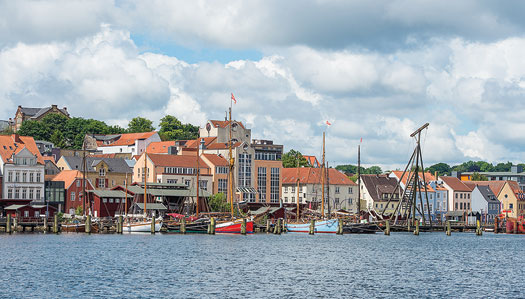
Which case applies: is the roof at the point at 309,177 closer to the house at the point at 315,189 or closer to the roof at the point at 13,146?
the house at the point at 315,189

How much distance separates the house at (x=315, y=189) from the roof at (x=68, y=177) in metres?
50.2

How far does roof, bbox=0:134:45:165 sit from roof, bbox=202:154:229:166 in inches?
1383

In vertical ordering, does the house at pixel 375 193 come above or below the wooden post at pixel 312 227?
above

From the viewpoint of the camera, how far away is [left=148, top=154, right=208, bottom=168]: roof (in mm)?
163250

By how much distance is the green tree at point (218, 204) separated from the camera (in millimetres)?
156663

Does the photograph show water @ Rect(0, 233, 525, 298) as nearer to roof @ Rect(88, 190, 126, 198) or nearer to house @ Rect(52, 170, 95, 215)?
roof @ Rect(88, 190, 126, 198)

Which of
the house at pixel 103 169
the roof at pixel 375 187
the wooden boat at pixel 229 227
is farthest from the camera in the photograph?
the roof at pixel 375 187

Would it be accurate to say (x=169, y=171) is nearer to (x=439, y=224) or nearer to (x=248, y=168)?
(x=248, y=168)

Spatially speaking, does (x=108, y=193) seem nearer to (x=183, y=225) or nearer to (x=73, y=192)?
(x=73, y=192)

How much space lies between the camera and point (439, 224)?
163375mm

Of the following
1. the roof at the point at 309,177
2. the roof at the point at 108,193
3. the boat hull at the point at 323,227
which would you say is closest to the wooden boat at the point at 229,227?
the boat hull at the point at 323,227

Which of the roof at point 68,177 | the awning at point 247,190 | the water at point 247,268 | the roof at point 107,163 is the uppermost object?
the roof at point 107,163

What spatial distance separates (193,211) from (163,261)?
7270cm

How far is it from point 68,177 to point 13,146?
11990mm
